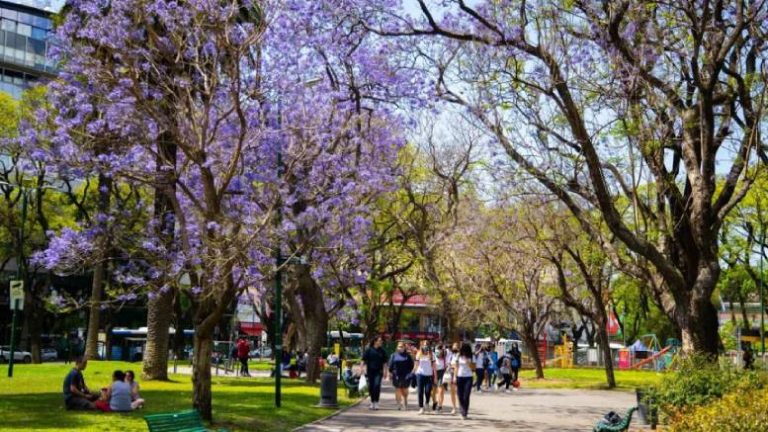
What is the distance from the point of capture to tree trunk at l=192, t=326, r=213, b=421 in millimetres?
15102

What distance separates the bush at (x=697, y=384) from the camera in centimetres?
1438

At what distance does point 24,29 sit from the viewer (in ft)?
196

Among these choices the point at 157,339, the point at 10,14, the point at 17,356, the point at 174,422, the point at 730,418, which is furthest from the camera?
the point at 10,14

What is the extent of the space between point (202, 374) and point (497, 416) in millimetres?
6843

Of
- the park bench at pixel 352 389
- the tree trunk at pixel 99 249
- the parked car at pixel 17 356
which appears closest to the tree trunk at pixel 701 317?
the park bench at pixel 352 389

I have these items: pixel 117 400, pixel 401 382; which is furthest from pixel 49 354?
pixel 117 400

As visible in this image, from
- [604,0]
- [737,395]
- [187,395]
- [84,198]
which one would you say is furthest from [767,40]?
[84,198]

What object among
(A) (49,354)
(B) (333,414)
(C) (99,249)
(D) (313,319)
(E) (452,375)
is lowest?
(B) (333,414)

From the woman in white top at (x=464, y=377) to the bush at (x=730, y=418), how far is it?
26.5ft

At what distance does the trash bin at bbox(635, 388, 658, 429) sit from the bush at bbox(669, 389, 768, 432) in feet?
17.5

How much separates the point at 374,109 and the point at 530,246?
1100cm

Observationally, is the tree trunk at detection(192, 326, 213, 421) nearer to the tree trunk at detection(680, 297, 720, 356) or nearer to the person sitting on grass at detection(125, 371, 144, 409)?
the person sitting on grass at detection(125, 371, 144, 409)

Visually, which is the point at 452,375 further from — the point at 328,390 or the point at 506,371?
the point at 506,371

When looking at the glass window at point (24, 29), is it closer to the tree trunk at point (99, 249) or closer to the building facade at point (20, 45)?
the building facade at point (20, 45)
